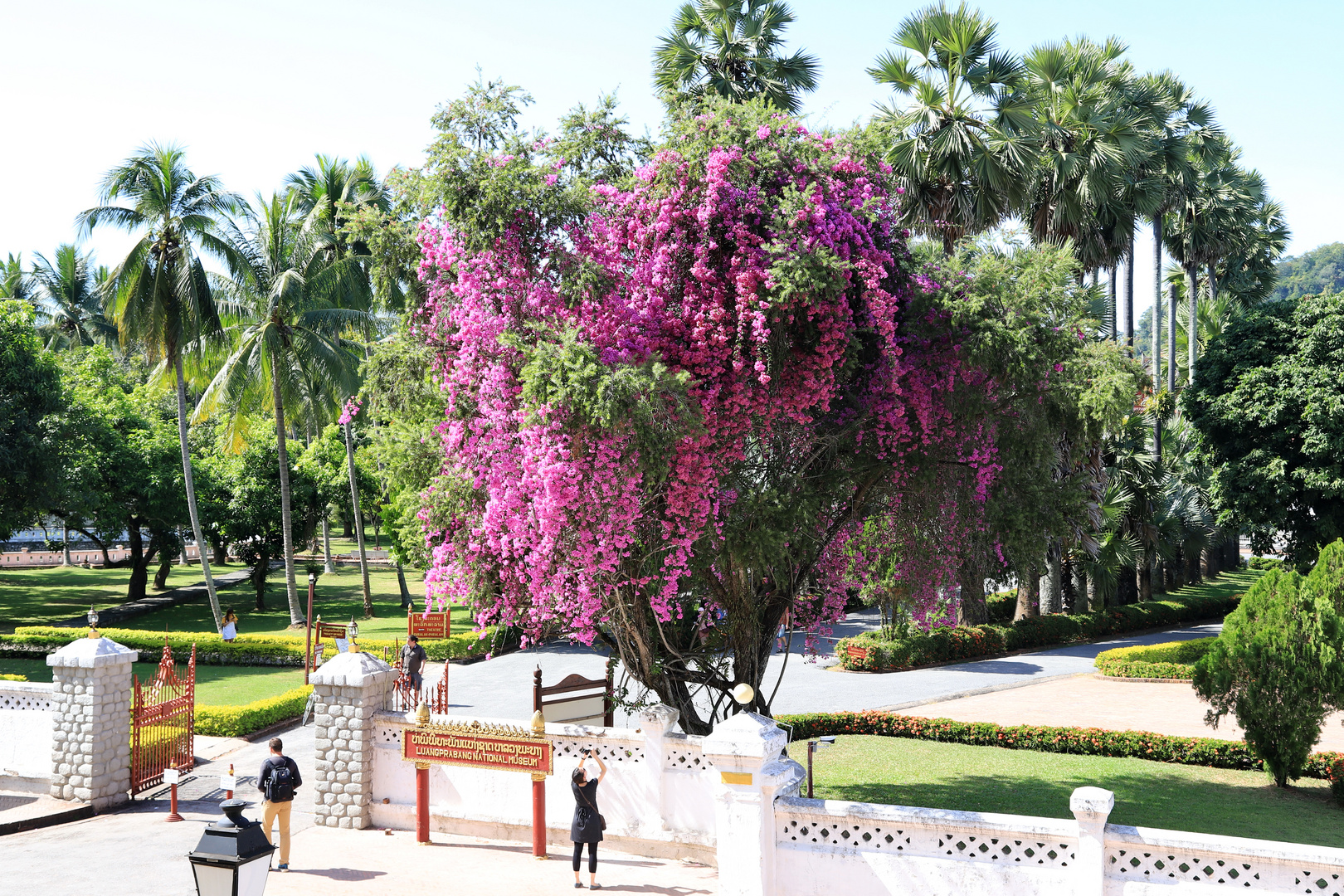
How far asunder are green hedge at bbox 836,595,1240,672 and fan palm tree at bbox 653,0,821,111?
1328 centimetres

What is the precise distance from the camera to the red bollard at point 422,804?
1257cm

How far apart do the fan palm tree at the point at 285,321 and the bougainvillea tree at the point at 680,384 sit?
2036 centimetres

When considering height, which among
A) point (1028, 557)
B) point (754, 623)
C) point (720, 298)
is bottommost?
point (754, 623)

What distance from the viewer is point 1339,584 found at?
14859 mm

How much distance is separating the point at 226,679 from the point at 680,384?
19455 mm

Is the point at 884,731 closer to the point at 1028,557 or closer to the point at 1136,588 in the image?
the point at 1028,557

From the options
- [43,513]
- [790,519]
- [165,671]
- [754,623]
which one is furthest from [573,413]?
[43,513]

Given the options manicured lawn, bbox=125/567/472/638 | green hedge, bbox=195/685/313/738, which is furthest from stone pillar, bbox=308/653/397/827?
manicured lawn, bbox=125/567/472/638

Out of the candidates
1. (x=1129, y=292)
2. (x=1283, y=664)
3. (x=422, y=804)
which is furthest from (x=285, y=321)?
(x=1129, y=292)

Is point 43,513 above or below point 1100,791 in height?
above

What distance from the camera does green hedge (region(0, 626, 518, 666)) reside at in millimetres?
26938

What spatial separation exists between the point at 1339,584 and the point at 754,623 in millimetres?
8834

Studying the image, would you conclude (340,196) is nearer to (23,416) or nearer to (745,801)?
(23,416)

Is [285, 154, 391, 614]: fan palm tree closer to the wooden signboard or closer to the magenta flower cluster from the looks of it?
the wooden signboard
